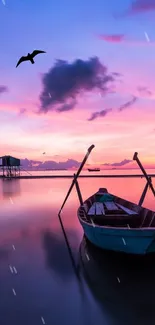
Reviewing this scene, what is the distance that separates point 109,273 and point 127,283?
3.61 ft

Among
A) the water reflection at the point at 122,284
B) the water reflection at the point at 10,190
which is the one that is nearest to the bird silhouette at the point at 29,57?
the water reflection at the point at 122,284

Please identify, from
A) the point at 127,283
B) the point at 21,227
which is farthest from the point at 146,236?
the point at 21,227

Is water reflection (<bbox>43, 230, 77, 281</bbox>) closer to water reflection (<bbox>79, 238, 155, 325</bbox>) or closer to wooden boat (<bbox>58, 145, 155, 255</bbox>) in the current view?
water reflection (<bbox>79, 238, 155, 325</bbox>)

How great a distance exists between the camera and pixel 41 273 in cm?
1045

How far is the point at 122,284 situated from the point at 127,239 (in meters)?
1.72

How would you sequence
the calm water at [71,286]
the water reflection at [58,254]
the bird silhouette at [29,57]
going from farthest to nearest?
the bird silhouette at [29,57] → the water reflection at [58,254] → the calm water at [71,286]

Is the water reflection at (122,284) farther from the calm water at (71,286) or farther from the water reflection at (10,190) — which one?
the water reflection at (10,190)

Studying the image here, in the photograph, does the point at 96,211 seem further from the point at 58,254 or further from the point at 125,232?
the point at 125,232

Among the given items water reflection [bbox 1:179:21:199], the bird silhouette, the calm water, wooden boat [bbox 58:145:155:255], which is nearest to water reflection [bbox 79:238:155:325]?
the calm water

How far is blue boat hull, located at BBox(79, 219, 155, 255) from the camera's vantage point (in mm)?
9992

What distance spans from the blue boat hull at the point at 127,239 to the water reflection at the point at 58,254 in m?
1.80

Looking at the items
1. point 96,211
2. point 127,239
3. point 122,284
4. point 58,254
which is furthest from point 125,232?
point 96,211

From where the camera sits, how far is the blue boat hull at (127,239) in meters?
9.99

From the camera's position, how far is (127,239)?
1030 cm
